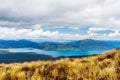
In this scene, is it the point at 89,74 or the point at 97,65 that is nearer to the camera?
the point at 89,74

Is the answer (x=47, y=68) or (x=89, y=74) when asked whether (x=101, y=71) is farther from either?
(x=47, y=68)

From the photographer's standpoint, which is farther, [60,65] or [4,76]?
[60,65]

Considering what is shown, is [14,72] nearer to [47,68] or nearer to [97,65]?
[47,68]

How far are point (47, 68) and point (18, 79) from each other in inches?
83.9

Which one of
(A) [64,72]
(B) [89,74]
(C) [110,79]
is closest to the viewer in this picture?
(C) [110,79]

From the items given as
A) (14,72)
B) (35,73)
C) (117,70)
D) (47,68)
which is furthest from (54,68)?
(117,70)

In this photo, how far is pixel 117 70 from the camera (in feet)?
38.2

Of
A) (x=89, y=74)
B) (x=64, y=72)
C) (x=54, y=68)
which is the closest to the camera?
(x=89, y=74)

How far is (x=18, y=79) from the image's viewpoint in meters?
11.2

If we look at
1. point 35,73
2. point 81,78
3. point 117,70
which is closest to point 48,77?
point 35,73

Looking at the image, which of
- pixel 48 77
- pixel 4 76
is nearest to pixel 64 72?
pixel 48 77

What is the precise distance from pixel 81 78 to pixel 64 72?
1.37m

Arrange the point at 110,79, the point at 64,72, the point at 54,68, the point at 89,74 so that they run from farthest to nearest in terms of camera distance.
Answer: the point at 54,68 < the point at 64,72 < the point at 89,74 < the point at 110,79

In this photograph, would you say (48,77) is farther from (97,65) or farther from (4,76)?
(97,65)
